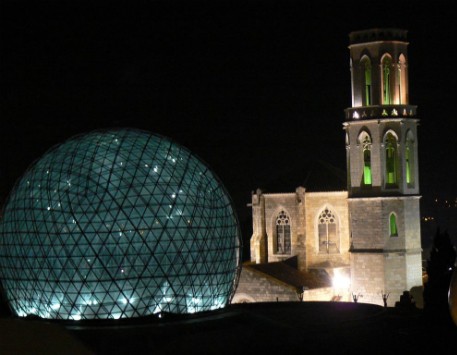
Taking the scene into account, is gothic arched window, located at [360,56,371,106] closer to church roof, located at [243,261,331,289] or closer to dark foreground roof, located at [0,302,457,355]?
church roof, located at [243,261,331,289]

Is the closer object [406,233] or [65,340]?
[65,340]

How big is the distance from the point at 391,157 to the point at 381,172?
1.56m

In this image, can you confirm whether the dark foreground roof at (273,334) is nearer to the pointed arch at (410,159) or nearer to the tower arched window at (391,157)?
the tower arched window at (391,157)

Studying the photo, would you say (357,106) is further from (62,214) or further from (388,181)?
(62,214)

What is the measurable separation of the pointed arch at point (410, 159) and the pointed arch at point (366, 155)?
7.01 feet

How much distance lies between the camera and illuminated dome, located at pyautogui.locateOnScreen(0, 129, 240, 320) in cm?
4138

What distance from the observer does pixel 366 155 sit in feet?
212

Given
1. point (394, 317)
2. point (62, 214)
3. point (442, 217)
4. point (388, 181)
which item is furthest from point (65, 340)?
point (442, 217)

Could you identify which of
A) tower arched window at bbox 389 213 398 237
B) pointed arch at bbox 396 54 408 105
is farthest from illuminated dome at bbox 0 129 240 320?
pointed arch at bbox 396 54 408 105

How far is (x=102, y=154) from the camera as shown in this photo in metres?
43.6

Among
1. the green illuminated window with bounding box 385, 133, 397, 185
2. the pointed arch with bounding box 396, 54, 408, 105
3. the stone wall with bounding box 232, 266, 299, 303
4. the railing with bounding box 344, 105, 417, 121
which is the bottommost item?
the stone wall with bounding box 232, 266, 299, 303

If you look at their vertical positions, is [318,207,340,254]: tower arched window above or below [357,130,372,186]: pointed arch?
below

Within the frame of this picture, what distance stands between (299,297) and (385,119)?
11.1m

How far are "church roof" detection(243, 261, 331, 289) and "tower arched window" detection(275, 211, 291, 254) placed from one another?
7.15 ft
